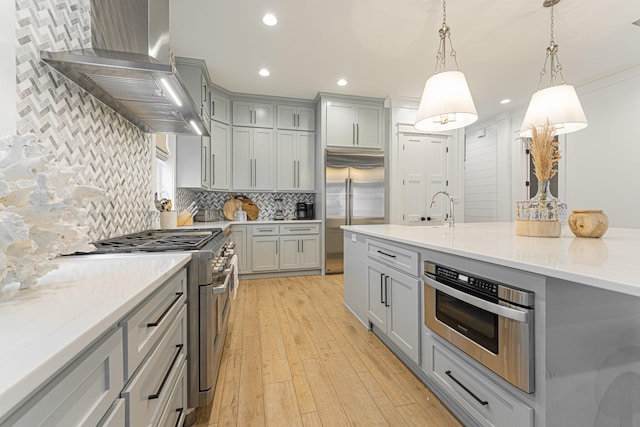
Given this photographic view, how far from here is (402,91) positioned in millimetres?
4332

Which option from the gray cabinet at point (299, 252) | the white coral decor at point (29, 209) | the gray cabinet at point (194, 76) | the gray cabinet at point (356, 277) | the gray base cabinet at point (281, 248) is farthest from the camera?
Answer: the gray cabinet at point (299, 252)

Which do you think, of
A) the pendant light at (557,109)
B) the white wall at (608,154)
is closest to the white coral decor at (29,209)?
the pendant light at (557,109)

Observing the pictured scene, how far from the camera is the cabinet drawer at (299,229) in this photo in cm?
424

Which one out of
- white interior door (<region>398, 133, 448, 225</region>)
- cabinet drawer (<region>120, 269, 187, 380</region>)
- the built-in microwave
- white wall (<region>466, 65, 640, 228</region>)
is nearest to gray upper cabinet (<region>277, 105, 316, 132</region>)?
white interior door (<region>398, 133, 448, 225</region>)

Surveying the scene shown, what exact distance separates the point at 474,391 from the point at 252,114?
171 inches

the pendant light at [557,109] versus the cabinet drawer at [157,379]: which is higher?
the pendant light at [557,109]

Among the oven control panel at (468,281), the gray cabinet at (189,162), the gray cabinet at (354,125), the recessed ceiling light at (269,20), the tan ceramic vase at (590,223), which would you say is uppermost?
the recessed ceiling light at (269,20)

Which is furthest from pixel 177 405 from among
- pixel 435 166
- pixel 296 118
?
pixel 435 166

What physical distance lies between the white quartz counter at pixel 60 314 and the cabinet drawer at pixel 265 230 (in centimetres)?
306

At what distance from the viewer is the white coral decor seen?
60 centimetres

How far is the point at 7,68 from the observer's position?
99cm

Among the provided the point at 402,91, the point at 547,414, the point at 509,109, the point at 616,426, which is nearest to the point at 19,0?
the point at 547,414

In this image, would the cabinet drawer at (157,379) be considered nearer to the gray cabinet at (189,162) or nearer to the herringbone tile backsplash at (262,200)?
the gray cabinet at (189,162)

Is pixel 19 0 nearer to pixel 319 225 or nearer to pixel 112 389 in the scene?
pixel 112 389
